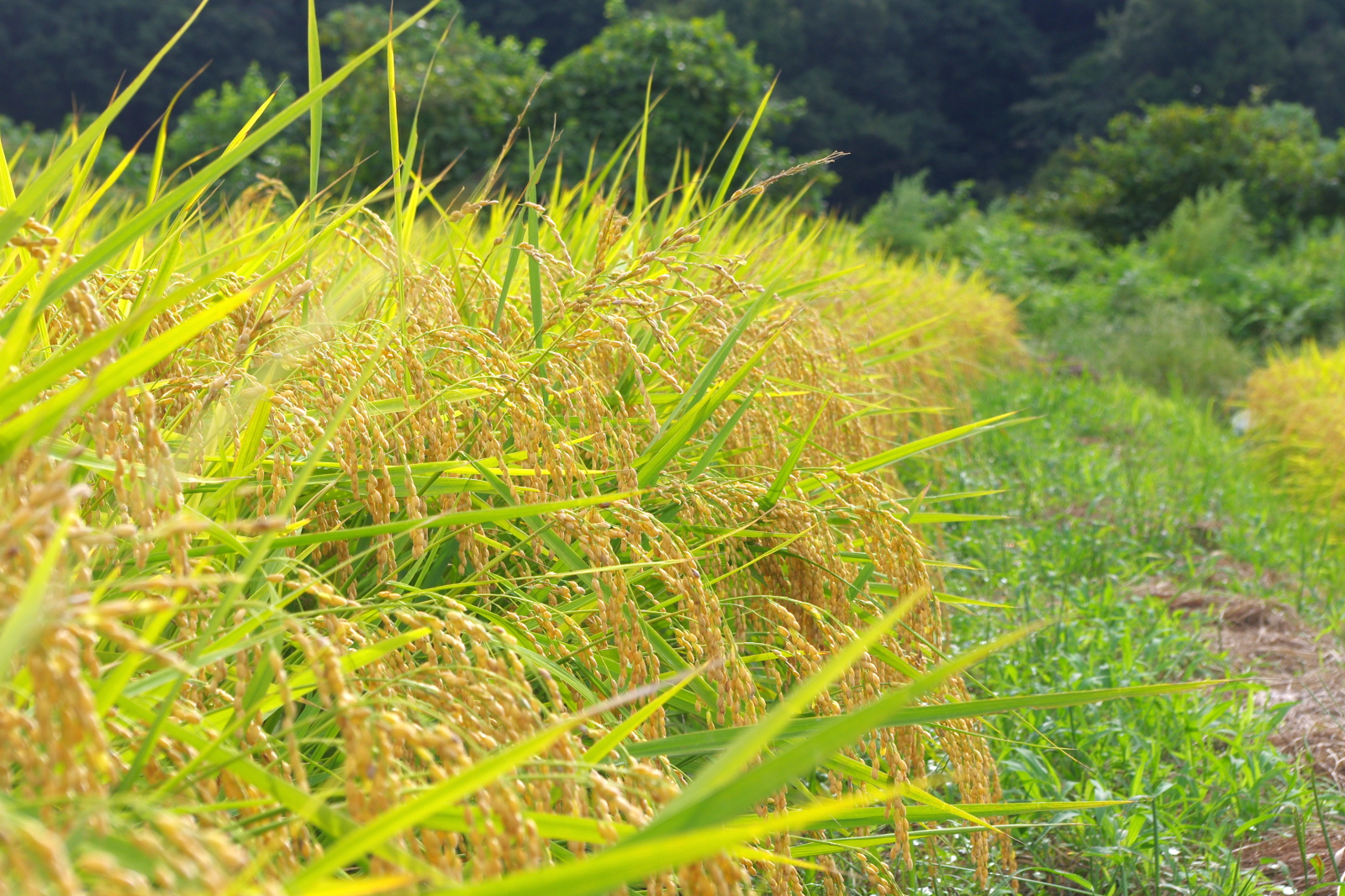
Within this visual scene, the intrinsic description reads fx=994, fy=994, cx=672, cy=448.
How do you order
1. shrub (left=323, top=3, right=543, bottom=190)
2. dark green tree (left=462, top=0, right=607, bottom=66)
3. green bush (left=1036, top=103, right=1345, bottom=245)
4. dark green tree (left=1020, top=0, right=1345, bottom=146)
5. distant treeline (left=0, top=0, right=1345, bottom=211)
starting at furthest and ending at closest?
dark green tree (left=462, top=0, right=607, bottom=66)
dark green tree (left=1020, top=0, right=1345, bottom=146)
distant treeline (left=0, top=0, right=1345, bottom=211)
green bush (left=1036, top=103, right=1345, bottom=245)
shrub (left=323, top=3, right=543, bottom=190)

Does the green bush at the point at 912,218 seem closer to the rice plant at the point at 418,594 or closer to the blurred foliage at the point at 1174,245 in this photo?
the blurred foliage at the point at 1174,245

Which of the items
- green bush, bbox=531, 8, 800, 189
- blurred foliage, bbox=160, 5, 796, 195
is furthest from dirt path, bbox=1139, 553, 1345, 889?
green bush, bbox=531, 8, 800, 189

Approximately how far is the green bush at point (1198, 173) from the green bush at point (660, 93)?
8.35 meters

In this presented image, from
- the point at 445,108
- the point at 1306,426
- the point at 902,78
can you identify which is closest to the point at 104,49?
the point at 445,108

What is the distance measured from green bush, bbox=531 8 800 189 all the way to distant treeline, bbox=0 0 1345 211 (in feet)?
47.6

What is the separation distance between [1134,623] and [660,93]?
7.68 metres

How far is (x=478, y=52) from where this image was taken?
10727 mm

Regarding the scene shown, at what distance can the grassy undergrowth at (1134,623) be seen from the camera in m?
1.85

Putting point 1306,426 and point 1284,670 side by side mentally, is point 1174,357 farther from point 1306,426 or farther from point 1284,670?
point 1284,670

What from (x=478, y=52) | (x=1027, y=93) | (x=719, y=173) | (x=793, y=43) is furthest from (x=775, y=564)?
(x=1027, y=93)

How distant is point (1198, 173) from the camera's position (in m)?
15.4

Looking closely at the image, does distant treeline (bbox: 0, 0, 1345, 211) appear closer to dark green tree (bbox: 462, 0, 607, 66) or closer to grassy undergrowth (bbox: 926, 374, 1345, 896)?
dark green tree (bbox: 462, 0, 607, 66)

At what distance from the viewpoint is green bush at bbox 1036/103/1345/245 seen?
47.8 ft

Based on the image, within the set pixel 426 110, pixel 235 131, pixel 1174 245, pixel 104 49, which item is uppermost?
pixel 1174 245
